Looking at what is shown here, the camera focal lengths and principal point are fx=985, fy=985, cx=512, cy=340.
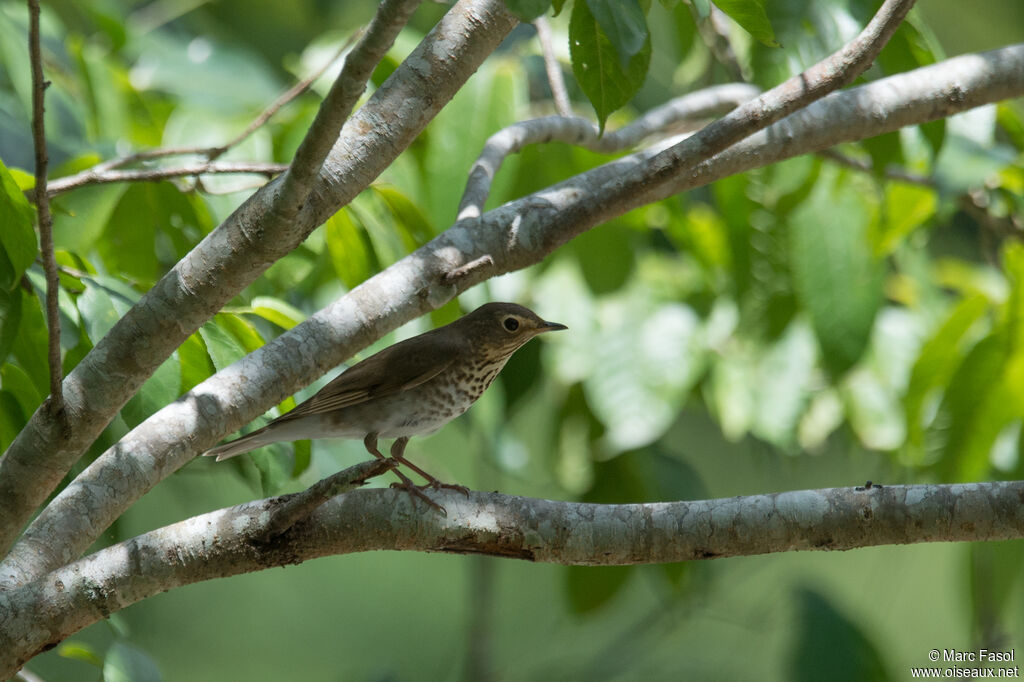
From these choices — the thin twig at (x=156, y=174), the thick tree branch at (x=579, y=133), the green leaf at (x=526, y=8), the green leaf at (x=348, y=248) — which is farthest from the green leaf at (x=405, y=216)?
the green leaf at (x=526, y=8)

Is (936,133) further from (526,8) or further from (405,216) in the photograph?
(526,8)

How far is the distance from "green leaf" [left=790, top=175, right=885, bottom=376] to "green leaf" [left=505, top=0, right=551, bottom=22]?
2.25 m

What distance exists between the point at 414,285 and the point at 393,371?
717 mm

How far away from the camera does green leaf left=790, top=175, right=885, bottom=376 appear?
11.5ft

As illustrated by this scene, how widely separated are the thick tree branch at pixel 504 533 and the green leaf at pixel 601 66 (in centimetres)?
83

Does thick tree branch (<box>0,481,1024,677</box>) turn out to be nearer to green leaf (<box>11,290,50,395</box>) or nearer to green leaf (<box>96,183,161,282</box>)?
green leaf (<box>11,290,50,395</box>)

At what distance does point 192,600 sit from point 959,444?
7761 millimetres

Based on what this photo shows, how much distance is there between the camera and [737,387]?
4363 millimetres

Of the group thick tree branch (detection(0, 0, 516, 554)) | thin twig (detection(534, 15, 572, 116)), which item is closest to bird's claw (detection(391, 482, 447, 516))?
thick tree branch (detection(0, 0, 516, 554))

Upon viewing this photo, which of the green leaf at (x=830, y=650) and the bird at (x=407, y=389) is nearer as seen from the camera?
the bird at (x=407, y=389)

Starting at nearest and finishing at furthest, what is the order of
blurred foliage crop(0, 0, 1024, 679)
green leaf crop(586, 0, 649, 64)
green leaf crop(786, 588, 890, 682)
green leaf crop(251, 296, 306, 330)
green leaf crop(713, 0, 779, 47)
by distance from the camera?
green leaf crop(586, 0, 649, 64)
green leaf crop(713, 0, 779, 47)
green leaf crop(251, 296, 306, 330)
blurred foliage crop(0, 0, 1024, 679)
green leaf crop(786, 588, 890, 682)

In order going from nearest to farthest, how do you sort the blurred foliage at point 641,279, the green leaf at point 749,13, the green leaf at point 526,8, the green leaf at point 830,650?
the green leaf at point 526,8, the green leaf at point 749,13, the blurred foliage at point 641,279, the green leaf at point 830,650

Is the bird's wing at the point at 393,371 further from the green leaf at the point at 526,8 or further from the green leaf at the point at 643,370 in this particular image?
the green leaf at the point at 526,8

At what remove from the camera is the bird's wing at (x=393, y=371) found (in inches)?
117
